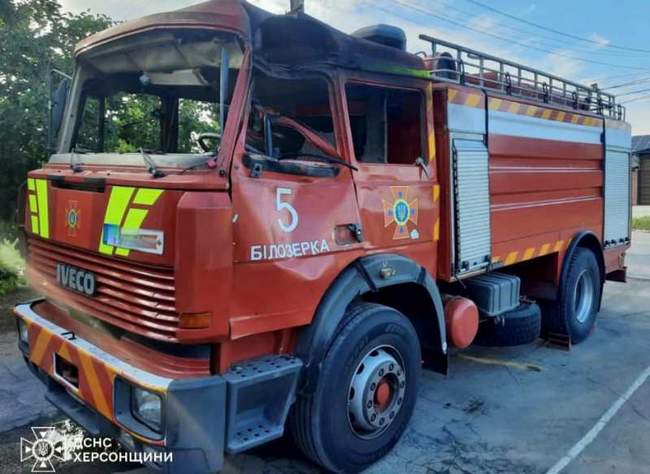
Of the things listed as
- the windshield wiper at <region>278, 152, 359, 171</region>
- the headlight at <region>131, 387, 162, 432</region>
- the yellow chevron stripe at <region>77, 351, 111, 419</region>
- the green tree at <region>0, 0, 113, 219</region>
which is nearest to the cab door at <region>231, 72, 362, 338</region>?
the windshield wiper at <region>278, 152, 359, 171</region>

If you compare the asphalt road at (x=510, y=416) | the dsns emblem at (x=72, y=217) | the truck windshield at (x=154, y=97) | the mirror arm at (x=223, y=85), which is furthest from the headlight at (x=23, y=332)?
the mirror arm at (x=223, y=85)

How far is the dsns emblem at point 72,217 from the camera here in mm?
2844

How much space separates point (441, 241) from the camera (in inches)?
153

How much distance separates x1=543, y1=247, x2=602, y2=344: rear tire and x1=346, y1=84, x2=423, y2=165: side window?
275 centimetres

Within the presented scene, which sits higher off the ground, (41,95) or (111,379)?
(41,95)

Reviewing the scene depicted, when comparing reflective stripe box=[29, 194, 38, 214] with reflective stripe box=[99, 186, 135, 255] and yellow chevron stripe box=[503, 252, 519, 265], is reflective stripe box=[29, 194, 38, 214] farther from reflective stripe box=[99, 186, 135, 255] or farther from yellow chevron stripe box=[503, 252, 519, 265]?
yellow chevron stripe box=[503, 252, 519, 265]

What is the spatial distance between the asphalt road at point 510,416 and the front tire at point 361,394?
0.79 ft

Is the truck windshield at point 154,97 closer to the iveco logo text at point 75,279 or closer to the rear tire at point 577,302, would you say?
the iveco logo text at point 75,279

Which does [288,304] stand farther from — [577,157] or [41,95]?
[41,95]

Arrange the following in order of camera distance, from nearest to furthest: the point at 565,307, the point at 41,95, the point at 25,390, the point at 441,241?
the point at 441,241 < the point at 25,390 < the point at 565,307 < the point at 41,95

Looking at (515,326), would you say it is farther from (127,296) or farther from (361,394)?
(127,296)

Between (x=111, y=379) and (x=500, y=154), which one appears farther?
(x=500, y=154)

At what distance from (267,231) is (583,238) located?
444cm

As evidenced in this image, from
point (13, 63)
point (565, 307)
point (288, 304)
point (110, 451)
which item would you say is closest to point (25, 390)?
point (110, 451)
